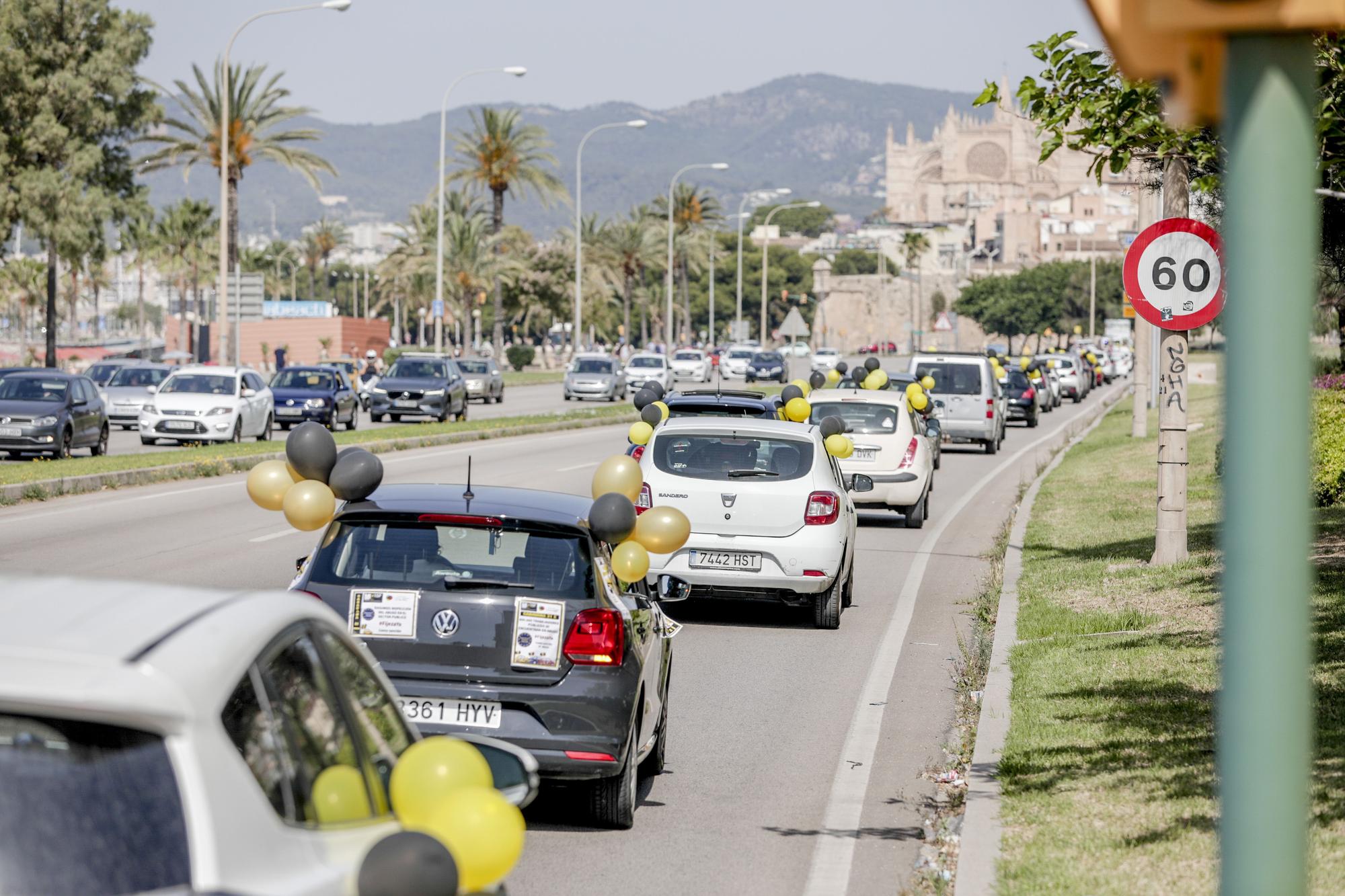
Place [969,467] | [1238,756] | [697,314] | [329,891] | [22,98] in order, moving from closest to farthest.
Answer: [1238,756] → [329,891] → [969,467] → [22,98] → [697,314]

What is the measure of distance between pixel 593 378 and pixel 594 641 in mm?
51033

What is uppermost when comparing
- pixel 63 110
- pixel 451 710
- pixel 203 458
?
pixel 63 110

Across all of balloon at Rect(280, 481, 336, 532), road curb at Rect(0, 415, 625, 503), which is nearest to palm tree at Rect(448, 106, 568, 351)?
road curb at Rect(0, 415, 625, 503)

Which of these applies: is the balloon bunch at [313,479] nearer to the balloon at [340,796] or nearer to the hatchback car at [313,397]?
the balloon at [340,796]

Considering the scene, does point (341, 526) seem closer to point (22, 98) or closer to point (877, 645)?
point (877, 645)

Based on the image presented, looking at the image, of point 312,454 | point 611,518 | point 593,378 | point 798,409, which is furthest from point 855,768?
point 593,378

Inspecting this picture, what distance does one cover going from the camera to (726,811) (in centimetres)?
806

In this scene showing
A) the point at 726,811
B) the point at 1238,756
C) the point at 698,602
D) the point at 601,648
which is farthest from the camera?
the point at 698,602

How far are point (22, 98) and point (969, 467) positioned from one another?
33.8 meters

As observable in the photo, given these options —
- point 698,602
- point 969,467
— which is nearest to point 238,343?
point 969,467

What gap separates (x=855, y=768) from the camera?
8.98 meters

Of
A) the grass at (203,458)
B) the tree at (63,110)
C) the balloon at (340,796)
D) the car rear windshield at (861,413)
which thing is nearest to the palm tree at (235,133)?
the tree at (63,110)

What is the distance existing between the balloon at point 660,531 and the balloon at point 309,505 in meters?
1.45

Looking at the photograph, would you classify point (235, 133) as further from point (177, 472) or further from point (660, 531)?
point (660, 531)
